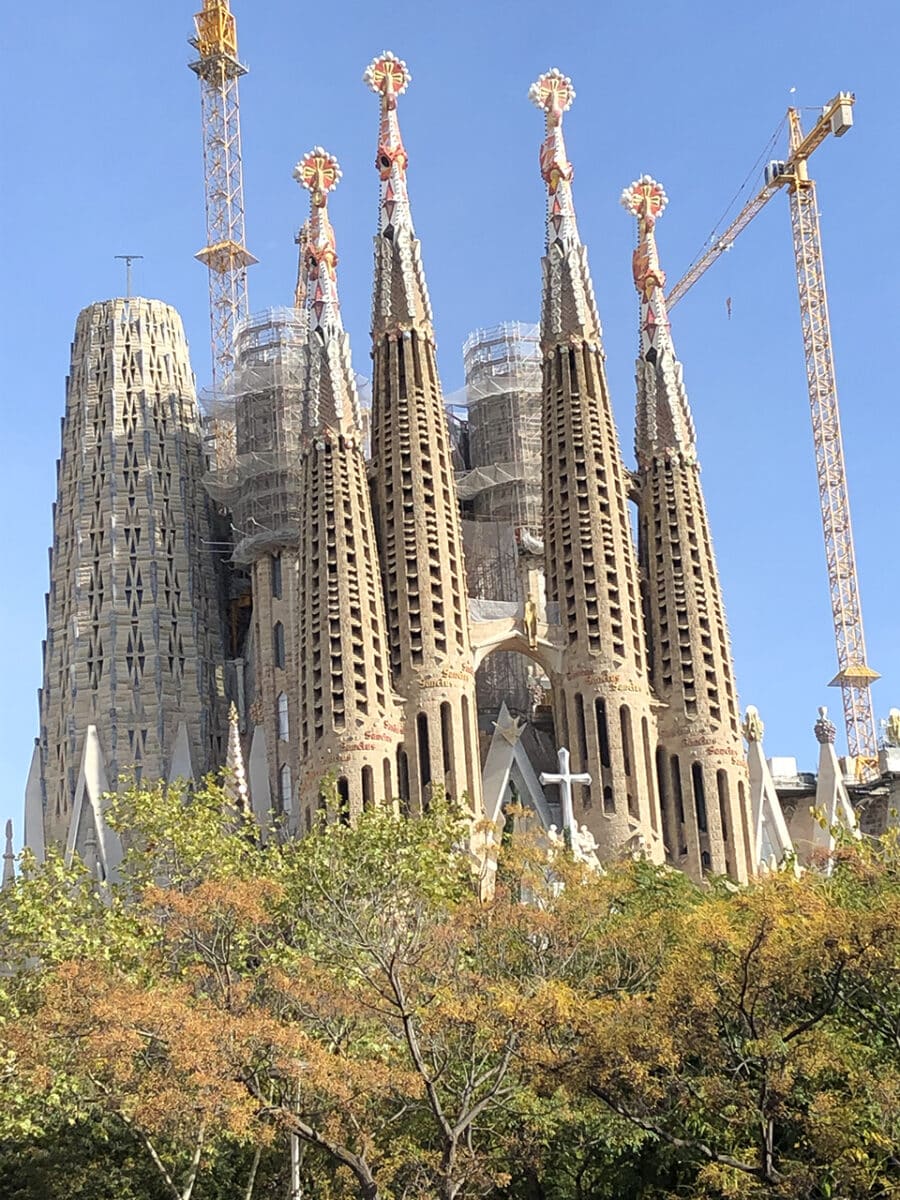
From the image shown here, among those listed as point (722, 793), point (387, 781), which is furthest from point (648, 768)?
point (387, 781)

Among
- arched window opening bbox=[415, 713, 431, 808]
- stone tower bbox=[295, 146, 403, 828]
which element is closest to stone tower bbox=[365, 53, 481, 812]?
arched window opening bbox=[415, 713, 431, 808]

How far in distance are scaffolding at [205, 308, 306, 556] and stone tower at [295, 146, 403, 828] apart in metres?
6.47

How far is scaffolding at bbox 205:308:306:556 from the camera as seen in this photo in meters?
55.8

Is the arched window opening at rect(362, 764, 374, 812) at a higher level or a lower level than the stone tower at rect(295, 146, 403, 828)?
lower

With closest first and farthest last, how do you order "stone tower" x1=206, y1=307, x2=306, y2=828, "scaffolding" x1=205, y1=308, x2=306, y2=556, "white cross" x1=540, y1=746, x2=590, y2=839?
"white cross" x1=540, y1=746, x2=590, y2=839 < "stone tower" x1=206, y1=307, x2=306, y2=828 < "scaffolding" x1=205, y1=308, x2=306, y2=556

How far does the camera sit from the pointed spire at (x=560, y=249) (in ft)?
167

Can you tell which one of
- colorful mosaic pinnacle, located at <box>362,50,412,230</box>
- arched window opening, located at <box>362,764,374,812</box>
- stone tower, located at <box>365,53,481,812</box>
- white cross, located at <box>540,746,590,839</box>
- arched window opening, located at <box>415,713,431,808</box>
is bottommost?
white cross, located at <box>540,746,590,839</box>

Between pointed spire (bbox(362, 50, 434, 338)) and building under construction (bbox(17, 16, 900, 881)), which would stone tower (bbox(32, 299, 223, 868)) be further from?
pointed spire (bbox(362, 50, 434, 338))

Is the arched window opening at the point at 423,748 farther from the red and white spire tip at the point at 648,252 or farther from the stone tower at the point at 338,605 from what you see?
the red and white spire tip at the point at 648,252

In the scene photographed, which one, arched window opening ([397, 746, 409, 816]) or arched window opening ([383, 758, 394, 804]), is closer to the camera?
arched window opening ([383, 758, 394, 804])

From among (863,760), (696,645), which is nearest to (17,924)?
(696,645)

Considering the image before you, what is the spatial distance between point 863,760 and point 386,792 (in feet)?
87.4

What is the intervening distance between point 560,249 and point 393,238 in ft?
14.0

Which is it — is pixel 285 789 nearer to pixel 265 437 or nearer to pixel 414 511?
pixel 414 511
